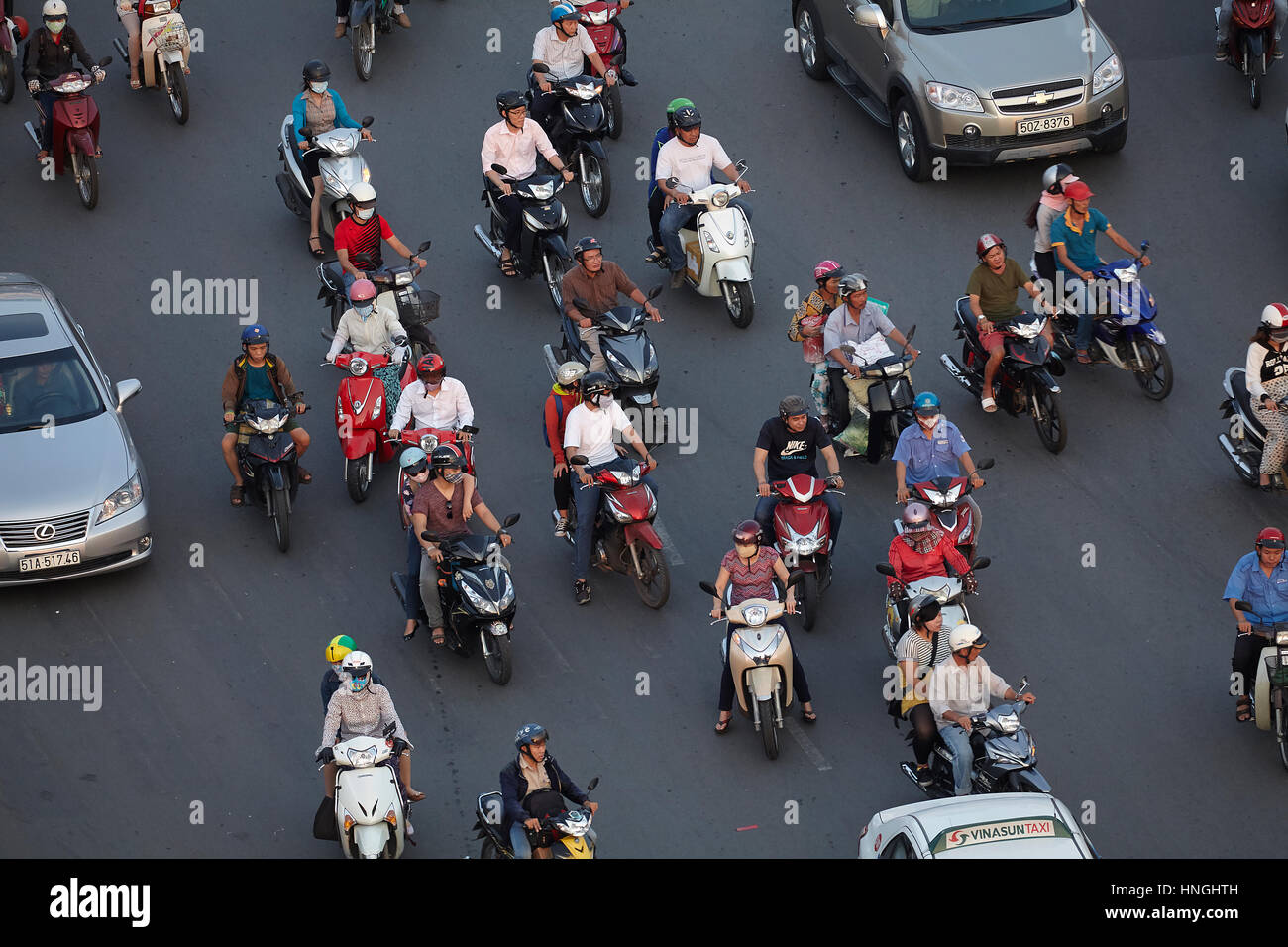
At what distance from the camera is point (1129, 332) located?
1978 cm

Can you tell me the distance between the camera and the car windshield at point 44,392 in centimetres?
1875

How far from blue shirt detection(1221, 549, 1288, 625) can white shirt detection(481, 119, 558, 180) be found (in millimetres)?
8817

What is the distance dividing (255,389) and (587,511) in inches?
130

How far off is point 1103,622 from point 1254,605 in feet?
5.96

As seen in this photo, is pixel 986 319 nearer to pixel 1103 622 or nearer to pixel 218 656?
pixel 1103 622

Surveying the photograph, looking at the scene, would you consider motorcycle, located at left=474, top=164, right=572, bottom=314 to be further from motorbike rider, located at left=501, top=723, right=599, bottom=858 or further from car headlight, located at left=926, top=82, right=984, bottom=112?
motorbike rider, located at left=501, top=723, right=599, bottom=858

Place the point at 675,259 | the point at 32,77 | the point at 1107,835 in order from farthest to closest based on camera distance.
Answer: the point at 32,77, the point at 675,259, the point at 1107,835

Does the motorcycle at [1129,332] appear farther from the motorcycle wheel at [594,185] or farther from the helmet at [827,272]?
the motorcycle wheel at [594,185]

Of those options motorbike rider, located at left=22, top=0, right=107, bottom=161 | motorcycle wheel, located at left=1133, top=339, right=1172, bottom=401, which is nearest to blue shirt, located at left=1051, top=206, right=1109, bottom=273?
motorcycle wheel, located at left=1133, top=339, right=1172, bottom=401

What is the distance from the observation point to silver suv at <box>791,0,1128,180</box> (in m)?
22.6

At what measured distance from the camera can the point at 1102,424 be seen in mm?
19938

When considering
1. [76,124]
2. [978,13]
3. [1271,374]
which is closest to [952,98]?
[978,13]

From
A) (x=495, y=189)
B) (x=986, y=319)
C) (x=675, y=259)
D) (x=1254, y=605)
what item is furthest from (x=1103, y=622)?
(x=495, y=189)

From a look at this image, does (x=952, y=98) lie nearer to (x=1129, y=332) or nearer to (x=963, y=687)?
(x=1129, y=332)
